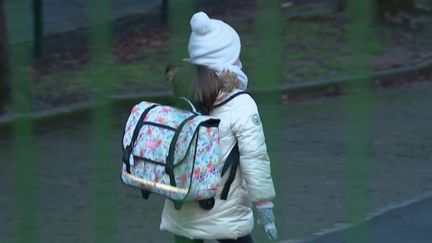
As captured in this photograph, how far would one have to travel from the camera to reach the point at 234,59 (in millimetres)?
3637

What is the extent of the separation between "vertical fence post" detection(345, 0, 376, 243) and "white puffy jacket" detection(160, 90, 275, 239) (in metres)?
0.87

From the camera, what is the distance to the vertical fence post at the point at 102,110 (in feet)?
7.66

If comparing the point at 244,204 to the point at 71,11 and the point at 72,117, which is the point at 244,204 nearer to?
the point at 72,117

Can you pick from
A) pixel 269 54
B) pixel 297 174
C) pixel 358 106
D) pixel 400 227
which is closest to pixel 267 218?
pixel 358 106

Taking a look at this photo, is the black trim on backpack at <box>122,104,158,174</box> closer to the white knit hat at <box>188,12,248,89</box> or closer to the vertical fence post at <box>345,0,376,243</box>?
the white knit hat at <box>188,12,248,89</box>

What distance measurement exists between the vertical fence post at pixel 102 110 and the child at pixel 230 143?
939 mm

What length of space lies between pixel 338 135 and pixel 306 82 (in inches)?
67.1

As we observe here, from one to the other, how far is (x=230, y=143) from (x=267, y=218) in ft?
0.86

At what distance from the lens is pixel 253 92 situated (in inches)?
121

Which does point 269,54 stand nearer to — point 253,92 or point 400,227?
point 253,92

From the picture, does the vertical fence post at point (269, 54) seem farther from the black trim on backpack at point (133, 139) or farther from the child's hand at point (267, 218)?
the child's hand at point (267, 218)

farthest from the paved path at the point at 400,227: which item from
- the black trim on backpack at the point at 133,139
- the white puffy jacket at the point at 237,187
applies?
the black trim on backpack at the point at 133,139

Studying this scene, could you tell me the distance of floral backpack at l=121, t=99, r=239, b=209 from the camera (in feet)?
10.3

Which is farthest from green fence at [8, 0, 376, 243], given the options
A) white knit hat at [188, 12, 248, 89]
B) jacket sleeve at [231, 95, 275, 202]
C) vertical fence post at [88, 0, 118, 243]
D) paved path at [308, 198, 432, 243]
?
paved path at [308, 198, 432, 243]
